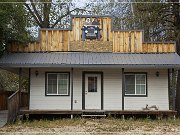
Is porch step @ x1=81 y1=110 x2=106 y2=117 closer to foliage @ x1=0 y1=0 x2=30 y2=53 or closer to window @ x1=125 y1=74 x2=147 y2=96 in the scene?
window @ x1=125 y1=74 x2=147 y2=96

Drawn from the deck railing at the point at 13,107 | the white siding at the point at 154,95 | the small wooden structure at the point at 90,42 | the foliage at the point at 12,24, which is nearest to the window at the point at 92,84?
the small wooden structure at the point at 90,42

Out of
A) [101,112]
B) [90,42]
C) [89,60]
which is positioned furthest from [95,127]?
[90,42]

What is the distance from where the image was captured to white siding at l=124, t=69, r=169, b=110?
2059 centimetres

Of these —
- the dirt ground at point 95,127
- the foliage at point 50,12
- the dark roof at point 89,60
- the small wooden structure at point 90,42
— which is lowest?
the dirt ground at point 95,127

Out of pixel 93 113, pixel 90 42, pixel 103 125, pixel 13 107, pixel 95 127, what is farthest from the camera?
pixel 90 42

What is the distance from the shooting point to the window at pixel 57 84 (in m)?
20.7

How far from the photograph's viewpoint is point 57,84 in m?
20.7

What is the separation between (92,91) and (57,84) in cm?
201

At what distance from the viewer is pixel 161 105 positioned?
67.8 feet

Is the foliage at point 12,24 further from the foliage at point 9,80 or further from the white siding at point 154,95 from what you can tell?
the foliage at point 9,80

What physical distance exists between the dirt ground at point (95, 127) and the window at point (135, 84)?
2.26 meters

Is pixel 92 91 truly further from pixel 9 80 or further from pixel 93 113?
pixel 9 80

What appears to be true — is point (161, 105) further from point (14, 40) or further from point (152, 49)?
point (14, 40)

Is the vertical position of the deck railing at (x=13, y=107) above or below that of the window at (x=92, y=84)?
below
